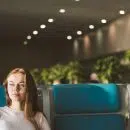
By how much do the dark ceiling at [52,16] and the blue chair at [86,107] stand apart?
26.7 ft

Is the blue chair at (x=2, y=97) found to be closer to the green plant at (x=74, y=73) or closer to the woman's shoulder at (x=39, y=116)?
the woman's shoulder at (x=39, y=116)

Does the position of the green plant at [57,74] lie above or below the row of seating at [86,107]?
above

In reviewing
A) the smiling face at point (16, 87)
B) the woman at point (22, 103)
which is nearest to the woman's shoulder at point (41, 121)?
the woman at point (22, 103)

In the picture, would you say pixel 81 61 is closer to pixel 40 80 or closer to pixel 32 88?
pixel 40 80

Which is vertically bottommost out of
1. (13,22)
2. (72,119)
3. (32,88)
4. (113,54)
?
(72,119)

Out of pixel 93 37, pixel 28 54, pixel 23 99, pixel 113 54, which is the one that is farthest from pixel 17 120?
pixel 28 54

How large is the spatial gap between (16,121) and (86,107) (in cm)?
40

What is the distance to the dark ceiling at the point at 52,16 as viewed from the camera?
34.7ft

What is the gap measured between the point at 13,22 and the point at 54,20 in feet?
3.83

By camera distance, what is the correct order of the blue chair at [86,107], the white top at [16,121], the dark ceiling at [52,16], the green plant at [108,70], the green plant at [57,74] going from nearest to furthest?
the white top at [16,121]
the blue chair at [86,107]
the green plant at [108,70]
the green plant at [57,74]
the dark ceiling at [52,16]

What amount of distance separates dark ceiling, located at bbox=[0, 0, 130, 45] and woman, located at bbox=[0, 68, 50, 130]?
8.26m

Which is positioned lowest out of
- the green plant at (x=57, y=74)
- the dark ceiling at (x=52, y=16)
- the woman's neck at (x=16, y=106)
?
the woman's neck at (x=16, y=106)

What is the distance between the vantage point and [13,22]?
40.0 feet

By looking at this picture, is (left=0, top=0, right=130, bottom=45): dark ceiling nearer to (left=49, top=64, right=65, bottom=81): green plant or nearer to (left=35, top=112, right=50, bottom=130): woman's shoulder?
(left=49, top=64, right=65, bottom=81): green plant
